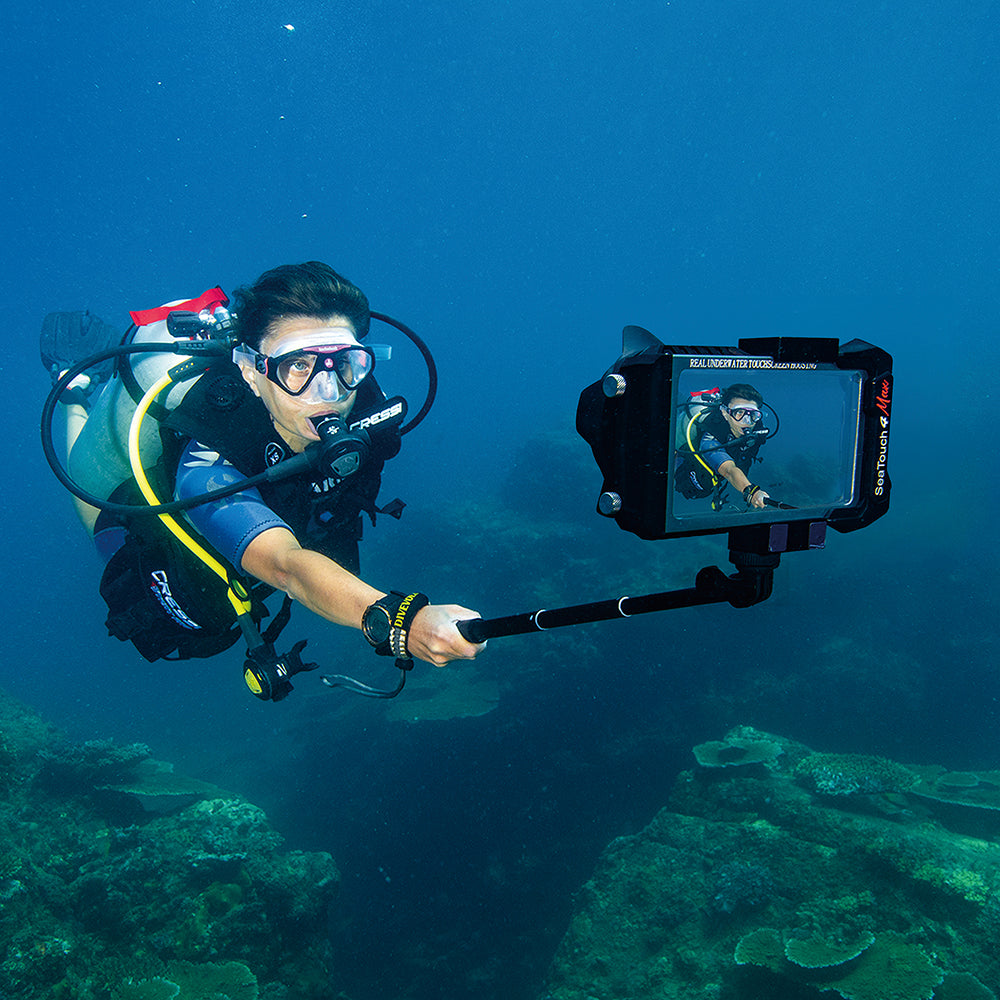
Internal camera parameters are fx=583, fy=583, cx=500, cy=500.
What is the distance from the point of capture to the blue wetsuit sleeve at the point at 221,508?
7.18ft

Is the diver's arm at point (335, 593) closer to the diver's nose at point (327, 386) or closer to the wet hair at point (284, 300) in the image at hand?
the diver's nose at point (327, 386)

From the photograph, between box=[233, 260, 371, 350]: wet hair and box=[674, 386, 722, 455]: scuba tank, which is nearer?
box=[674, 386, 722, 455]: scuba tank

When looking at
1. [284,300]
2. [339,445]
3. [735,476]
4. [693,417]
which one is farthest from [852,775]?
[284,300]

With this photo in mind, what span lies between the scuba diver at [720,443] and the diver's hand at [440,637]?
621 mm

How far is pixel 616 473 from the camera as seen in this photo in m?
1.25

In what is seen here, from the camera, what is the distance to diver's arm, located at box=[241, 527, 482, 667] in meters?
1.46

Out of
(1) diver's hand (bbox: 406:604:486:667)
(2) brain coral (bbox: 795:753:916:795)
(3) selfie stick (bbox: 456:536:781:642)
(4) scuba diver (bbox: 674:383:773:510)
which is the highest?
(4) scuba diver (bbox: 674:383:773:510)

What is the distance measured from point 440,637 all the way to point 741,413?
3.02 ft

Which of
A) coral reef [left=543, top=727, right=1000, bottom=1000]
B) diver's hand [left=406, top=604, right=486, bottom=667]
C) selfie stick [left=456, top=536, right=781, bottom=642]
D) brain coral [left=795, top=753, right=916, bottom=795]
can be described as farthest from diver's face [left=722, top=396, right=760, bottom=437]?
brain coral [left=795, top=753, right=916, bottom=795]

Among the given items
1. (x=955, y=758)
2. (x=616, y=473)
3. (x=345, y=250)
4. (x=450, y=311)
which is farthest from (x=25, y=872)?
(x=450, y=311)

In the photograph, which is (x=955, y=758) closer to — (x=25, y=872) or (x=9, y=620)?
(x=25, y=872)

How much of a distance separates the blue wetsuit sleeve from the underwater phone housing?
4.70 ft

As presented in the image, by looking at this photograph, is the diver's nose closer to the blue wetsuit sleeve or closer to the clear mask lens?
the clear mask lens

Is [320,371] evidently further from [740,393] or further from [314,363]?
[740,393]
